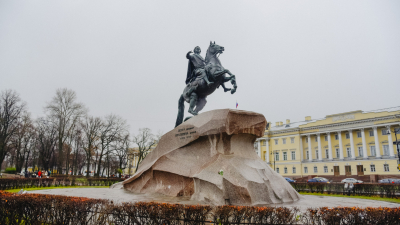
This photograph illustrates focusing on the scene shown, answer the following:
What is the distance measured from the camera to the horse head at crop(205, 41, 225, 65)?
404 inches

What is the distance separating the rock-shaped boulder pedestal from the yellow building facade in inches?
1780

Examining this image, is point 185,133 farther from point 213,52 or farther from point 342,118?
point 342,118

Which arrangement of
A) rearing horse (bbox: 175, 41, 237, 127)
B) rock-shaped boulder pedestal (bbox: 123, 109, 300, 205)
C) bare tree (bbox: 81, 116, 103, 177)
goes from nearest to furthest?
rock-shaped boulder pedestal (bbox: 123, 109, 300, 205)
rearing horse (bbox: 175, 41, 237, 127)
bare tree (bbox: 81, 116, 103, 177)

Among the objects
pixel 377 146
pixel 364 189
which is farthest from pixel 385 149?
pixel 364 189

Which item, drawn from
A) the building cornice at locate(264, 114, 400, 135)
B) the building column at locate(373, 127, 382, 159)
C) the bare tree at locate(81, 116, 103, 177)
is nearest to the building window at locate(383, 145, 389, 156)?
the building column at locate(373, 127, 382, 159)

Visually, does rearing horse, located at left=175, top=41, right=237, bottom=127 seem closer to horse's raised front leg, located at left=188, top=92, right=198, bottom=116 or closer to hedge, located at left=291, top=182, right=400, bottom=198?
horse's raised front leg, located at left=188, top=92, right=198, bottom=116

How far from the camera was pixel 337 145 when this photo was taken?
6238 centimetres

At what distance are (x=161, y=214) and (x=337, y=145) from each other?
6655 cm

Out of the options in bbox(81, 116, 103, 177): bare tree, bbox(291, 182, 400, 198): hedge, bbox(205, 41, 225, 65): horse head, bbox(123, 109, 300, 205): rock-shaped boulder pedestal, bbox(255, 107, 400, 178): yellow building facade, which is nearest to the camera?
bbox(123, 109, 300, 205): rock-shaped boulder pedestal

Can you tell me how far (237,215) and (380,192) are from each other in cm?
1732

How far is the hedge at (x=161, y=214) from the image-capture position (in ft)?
14.3

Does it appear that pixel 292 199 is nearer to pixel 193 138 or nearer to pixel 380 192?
pixel 193 138

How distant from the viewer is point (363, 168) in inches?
2203

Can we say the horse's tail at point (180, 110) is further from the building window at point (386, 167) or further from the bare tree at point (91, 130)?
the building window at point (386, 167)
